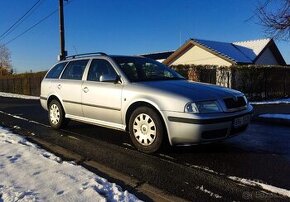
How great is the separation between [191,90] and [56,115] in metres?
3.83

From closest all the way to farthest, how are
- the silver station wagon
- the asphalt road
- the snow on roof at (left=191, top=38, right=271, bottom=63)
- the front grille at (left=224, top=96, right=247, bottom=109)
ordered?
the asphalt road → the silver station wagon → the front grille at (left=224, top=96, right=247, bottom=109) → the snow on roof at (left=191, top=38, right=271, bottom=63)

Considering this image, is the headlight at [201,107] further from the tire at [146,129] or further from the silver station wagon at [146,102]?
the tire at [146,129]

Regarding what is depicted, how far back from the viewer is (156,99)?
5.95 meters

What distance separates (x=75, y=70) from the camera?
823cm

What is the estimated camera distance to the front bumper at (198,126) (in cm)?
554

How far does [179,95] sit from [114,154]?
143 centimetres

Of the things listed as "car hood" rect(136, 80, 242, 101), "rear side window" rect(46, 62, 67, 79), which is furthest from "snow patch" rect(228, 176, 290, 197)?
"rear side window" rect(46, 62, 67, 79)

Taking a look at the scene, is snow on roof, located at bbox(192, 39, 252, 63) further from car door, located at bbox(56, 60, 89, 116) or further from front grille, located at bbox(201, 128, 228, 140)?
front grille, located at bbox(201, 128, 228, 140)

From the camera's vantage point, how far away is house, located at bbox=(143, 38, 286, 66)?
98.0 feet

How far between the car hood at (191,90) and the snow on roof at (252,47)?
2670 centimetres

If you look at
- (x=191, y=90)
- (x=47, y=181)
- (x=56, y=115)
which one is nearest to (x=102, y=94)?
(x=191, y=90)

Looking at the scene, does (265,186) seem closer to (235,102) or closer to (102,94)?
(235,102)

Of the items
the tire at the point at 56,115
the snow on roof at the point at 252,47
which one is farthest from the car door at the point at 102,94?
the snow on roof at the point at 252,47

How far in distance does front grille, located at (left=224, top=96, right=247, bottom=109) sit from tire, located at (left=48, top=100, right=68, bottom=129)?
13.0 feet
